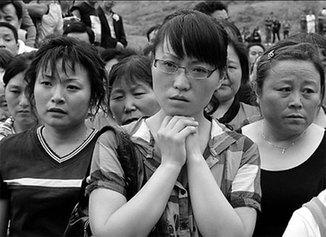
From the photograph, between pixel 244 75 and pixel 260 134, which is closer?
pixel 260 134

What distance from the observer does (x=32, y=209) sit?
2553mm

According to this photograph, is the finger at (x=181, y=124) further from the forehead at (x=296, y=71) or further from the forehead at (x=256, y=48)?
the forehead at (x=256, y=48)

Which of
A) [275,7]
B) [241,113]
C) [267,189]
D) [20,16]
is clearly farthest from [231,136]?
[275,7]

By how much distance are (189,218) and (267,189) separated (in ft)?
1.91

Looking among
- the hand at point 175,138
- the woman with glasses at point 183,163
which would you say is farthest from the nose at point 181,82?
the hand at point 175,138

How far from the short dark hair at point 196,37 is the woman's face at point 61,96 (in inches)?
18.9

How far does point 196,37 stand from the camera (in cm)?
228

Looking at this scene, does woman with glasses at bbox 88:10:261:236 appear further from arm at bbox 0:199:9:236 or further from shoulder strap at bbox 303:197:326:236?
arm at bbox 0:199:9:236

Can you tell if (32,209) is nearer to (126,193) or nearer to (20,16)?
(126,193)

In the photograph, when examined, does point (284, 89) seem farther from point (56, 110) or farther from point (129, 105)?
point (129, 105)

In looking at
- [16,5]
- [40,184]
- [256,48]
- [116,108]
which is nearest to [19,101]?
[116,108]

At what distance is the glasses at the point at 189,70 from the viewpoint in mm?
2271

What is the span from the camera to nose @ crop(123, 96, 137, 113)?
3.55m

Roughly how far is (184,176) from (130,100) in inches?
53.7
